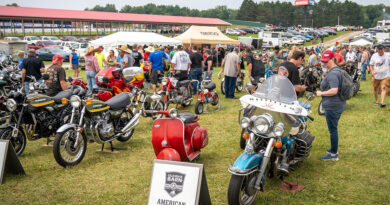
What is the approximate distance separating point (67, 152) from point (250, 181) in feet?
9.76

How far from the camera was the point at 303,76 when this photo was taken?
39.5 ft

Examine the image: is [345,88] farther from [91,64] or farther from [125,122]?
[91,64]

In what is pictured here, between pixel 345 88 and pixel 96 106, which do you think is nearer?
pixel 345 88

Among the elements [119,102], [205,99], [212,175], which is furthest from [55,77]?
[212,175]

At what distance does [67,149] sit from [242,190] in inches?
112

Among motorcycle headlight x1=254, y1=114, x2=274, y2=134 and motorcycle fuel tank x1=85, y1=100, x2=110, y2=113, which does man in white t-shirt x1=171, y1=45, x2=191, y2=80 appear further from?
motorcycle headlight x1=254, y1=114, x2=274, y2=134

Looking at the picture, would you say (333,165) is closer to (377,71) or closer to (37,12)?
(377,71)

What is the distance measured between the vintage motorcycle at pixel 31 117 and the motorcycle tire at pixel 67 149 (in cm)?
60

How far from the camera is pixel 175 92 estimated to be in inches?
366

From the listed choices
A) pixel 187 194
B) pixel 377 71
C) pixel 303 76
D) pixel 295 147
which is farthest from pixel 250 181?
pixel 303 76

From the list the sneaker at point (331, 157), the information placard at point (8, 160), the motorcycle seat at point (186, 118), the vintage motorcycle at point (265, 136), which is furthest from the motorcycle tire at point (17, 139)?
the sneaker at point (331, 157)

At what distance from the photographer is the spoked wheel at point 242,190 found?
142 inches

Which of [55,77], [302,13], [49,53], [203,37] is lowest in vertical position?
[55,77]

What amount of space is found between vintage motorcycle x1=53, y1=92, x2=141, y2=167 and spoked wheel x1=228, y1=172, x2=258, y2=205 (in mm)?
2742
